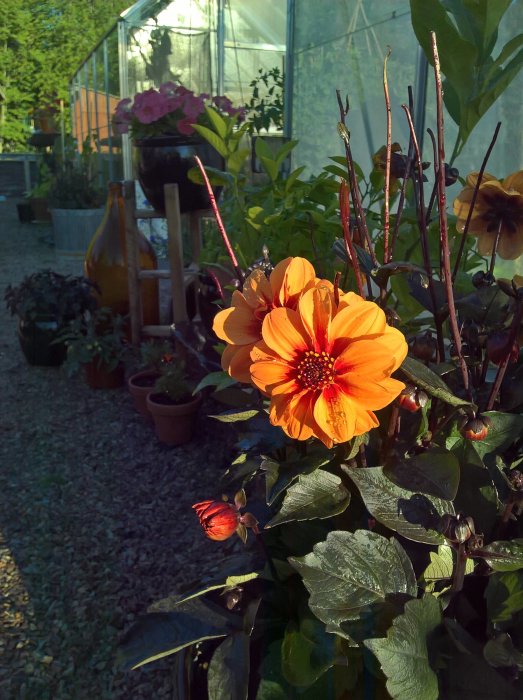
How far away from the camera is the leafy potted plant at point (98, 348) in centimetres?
303

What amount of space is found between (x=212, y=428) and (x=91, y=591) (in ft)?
3.11

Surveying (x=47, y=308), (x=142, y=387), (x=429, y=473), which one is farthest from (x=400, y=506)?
(x=47, y=308)

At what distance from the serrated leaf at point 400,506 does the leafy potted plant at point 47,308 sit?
8.82 ft

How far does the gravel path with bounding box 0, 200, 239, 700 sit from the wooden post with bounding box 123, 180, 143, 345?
1.05ft

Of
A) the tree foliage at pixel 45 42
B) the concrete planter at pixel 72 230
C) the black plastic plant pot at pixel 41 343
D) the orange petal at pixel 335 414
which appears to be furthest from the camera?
the tree foliage at pixel 45 42

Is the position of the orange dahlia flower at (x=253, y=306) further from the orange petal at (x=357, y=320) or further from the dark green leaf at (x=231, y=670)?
the dark green leaf at (x=231, y=670)

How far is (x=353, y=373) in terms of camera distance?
57cm

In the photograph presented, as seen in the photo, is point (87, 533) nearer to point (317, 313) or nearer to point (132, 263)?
point (132, 263)

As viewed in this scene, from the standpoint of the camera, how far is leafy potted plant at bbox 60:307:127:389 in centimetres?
303

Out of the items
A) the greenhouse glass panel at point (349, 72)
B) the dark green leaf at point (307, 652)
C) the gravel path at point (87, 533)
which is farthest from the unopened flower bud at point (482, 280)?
the greenhouse glass panel at point (349, 72)

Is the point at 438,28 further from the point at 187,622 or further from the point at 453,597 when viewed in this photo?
the point at 187,622

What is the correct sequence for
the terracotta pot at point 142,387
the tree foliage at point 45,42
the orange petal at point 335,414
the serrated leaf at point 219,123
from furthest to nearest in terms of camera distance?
the tree foliage at point 45,42 < the terracotta pot at point 142,387 < the serrated leaf at point 219,123 < the orange petal at point 335,414

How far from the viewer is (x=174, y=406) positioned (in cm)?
246

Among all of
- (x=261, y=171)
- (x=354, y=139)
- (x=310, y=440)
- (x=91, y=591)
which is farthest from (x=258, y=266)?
(x=261, y=171)
